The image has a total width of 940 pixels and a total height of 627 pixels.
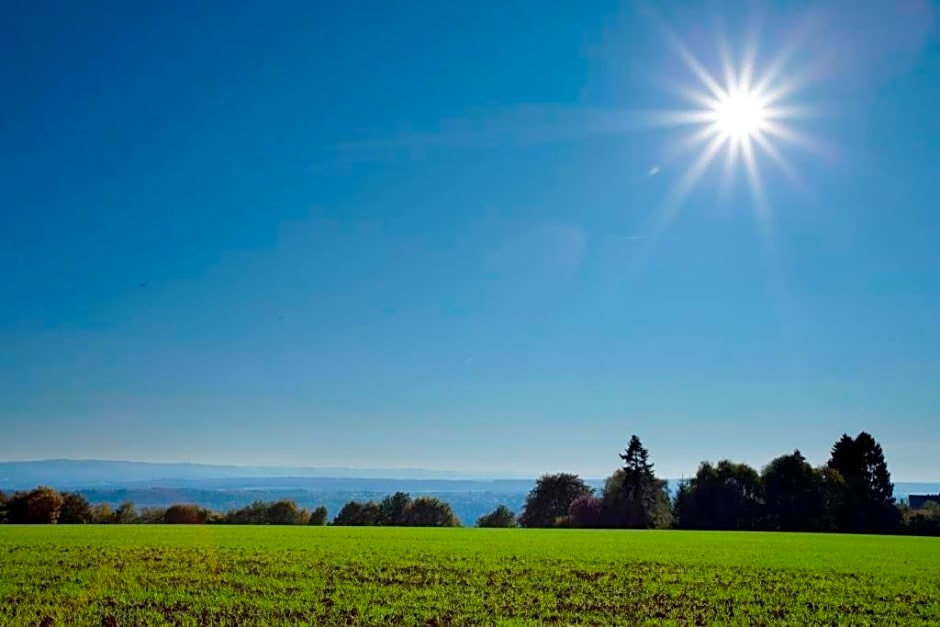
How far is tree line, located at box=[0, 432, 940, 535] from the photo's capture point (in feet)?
258

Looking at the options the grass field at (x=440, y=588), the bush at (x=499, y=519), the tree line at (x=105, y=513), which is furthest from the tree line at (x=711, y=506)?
the grass field at (x=440, y=588)

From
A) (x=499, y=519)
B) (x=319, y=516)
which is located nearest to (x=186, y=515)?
(x=319, y=516)

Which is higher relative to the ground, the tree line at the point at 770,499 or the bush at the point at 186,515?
the tree line at the point at 770,499

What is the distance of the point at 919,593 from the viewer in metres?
20.3

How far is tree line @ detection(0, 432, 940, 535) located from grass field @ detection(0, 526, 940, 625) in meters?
56.0

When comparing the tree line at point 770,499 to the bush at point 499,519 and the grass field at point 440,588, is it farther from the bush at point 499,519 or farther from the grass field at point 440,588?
the grass field at point 440,588

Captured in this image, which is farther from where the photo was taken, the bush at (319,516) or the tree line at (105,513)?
the bush at (319,516)

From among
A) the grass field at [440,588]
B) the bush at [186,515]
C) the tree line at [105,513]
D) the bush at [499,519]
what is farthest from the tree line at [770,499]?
the grass field at [440,588]

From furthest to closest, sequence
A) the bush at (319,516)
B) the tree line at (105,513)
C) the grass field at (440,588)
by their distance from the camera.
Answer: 1. the bush at (319,516)
2. the tree line at (105,513)
3. the grass field at (440,588)

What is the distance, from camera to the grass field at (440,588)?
1462 cm

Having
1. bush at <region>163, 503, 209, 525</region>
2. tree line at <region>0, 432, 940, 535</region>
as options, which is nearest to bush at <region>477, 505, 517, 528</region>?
tree line at <region>0, 432, 940, 535</region>

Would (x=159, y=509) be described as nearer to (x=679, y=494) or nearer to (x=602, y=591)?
(x=679, y=494)

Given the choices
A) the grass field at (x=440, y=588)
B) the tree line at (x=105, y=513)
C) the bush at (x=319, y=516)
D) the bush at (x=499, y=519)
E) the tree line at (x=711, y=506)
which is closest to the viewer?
the grass field at (x=440, y=588)

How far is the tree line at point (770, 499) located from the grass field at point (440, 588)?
189 feet
